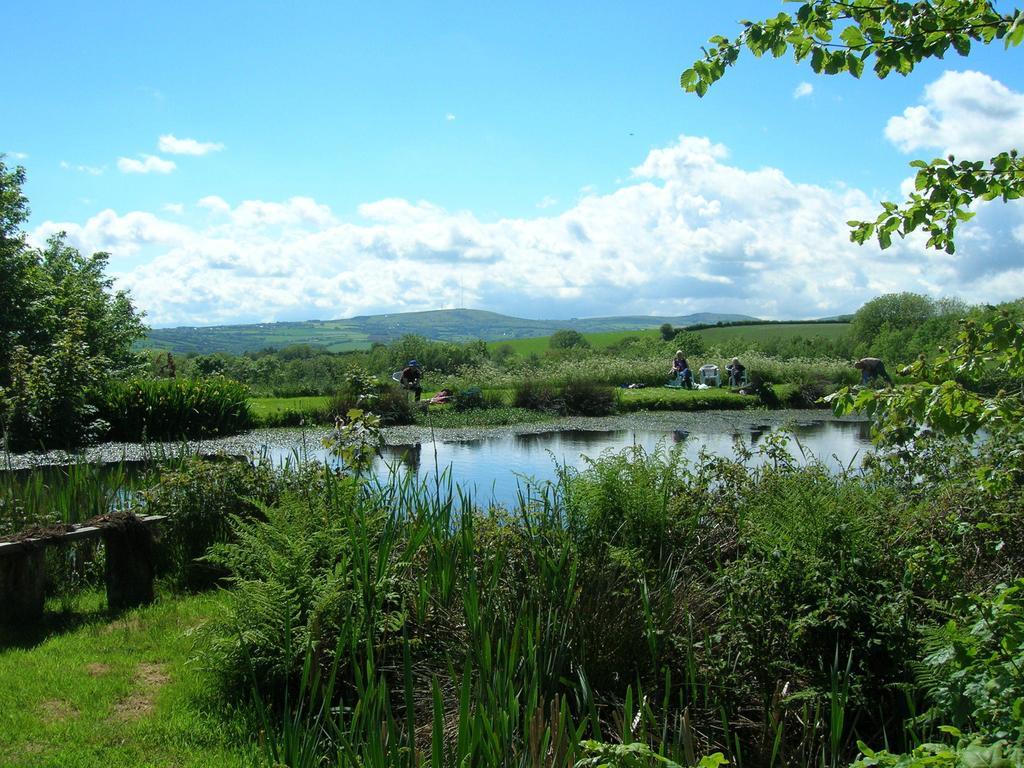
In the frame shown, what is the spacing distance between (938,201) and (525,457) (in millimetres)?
12364

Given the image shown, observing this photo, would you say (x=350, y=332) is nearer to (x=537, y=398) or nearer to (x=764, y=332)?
(x=764, y=332)

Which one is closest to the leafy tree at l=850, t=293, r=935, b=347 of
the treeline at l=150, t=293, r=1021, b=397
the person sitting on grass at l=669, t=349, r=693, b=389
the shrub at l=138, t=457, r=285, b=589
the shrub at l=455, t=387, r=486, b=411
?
the treeline at l=150, t=293, r=1021, b=397

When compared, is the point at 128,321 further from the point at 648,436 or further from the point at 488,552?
the point at 488,552

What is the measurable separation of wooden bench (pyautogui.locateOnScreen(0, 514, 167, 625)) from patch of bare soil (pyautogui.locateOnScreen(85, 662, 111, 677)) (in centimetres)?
101

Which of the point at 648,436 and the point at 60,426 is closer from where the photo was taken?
the point at 60,426

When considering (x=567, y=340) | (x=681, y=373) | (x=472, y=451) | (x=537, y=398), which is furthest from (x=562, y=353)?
(x=472, y=451)

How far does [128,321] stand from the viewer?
1148 inches

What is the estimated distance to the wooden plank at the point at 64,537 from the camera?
5221mm

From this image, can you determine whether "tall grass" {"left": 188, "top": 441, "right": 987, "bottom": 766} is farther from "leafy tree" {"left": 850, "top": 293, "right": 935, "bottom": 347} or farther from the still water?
"leafy tree" {"left": 850, "top": 293, "right": 935, "bottom": 347}

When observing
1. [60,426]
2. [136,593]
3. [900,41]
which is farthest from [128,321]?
[900,41]

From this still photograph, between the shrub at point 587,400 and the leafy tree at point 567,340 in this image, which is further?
the leafy tree at point 567,340

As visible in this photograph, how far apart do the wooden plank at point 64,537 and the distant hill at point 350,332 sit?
91.8 m

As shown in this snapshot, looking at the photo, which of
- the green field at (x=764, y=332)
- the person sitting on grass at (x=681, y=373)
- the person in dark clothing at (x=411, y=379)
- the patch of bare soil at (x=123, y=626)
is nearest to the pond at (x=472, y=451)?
the patch of bare soil at (x=123, y=626)

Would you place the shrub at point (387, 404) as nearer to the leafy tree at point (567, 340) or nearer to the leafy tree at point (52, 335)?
the leafy tree at point (52, 335)
